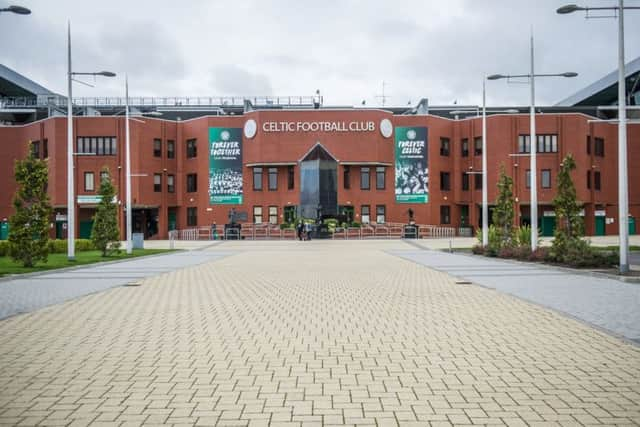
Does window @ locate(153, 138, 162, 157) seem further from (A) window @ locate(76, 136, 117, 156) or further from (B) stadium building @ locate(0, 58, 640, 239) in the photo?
(A) window @ locate(76, 136, 117, 156)

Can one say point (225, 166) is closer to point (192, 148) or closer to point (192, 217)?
point (192, 148)

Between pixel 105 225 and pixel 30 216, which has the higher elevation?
pixel 30 216

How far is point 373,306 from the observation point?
→ 11289 mm

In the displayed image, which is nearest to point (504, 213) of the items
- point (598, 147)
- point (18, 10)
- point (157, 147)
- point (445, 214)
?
point (18, 10)

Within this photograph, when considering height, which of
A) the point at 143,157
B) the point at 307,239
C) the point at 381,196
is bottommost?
the point at 307,239

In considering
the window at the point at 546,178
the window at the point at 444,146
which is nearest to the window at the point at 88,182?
the window at the point at 444,146

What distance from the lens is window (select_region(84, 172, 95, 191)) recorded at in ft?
178

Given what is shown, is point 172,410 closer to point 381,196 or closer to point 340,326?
point 340,326

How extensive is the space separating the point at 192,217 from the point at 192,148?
7.31m

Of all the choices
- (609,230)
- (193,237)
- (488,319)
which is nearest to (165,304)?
(488,319)

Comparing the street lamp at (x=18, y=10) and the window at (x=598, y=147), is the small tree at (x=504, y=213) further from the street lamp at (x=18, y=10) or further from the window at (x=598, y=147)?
the window at (x=598, y=147)

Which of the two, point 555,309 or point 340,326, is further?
point 555,309

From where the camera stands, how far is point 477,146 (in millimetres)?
57812

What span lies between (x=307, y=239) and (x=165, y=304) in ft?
120
